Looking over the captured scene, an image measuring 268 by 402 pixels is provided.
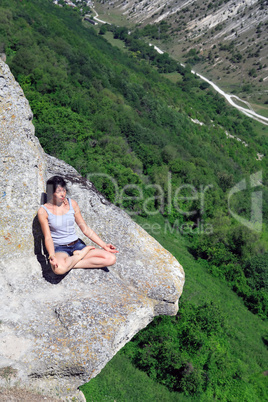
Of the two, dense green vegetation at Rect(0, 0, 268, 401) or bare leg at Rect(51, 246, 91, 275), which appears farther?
dense green vegetation at Rect(0, 0, 268, 401)

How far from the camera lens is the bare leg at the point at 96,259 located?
9656 millimetres

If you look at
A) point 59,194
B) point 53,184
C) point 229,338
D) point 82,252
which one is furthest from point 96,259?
point 229,338

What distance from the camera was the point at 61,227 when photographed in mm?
9109

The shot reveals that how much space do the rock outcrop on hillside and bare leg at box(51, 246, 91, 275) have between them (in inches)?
29.7

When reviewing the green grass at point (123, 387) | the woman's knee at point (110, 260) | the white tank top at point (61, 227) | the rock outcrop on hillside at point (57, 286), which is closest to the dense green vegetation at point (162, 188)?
the green grass at point (123, 387)

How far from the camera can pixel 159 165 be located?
2255 inches

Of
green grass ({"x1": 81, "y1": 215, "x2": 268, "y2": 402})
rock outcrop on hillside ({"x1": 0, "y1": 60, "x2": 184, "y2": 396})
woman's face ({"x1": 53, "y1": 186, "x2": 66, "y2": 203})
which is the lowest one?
green grass ({"x1": 81, "y1": 215, "x2": 268, "y2": 402})

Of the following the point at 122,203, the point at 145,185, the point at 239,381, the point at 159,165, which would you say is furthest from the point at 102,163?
the point at 239,381

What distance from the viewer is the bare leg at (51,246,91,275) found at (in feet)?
28.8

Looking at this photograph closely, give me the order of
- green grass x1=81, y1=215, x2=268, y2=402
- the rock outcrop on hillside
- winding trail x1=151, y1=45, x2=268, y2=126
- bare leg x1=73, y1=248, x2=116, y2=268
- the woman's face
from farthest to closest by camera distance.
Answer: winding trail x1=151, y1=45, x2=268, y2=126
green grass x1=81, y1=215, x2=268, y2=402
bare leg x1=73, y1=248, x2=116, y2=268
the woman's face
the rock outcrop on hillside

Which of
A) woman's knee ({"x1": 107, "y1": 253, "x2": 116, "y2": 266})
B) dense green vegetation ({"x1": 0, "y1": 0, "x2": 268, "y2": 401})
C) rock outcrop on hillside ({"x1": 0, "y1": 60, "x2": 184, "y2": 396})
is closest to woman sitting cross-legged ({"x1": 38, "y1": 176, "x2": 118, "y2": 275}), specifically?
woman's knee ({"x1": 107, "y1": 253, "x2": 116, "y2": 266})

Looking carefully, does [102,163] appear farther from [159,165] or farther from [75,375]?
[75,375]

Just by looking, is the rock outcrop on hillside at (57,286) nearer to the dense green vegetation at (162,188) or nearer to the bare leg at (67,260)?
the bare leg at (67,260)

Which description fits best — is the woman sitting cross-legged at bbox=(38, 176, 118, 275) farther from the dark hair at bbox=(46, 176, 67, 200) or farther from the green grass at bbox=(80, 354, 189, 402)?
the green grass at bbox=(80, 354, 189, 402)
